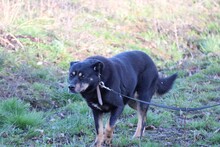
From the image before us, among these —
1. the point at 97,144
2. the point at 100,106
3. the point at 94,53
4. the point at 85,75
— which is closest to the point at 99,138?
the point at 97,144

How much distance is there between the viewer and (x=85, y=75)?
4.97 m

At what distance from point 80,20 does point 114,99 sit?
664cm

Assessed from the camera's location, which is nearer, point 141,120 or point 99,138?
point 99,138

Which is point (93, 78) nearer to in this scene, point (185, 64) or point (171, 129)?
point (171, 129)

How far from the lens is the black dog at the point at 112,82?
5.01m

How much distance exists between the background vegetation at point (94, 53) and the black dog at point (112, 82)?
0.35 metres

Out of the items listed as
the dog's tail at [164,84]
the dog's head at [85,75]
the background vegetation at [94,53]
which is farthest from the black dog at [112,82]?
the background vegetation at [94,53]

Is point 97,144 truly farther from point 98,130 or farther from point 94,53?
point 94,53

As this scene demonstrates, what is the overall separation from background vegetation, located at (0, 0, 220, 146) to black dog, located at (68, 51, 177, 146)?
35 cm

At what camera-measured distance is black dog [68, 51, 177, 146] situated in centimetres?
501

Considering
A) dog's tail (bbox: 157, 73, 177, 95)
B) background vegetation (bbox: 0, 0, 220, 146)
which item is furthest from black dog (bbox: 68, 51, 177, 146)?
background vegetation (bbox: 0, 0, 220, 146)

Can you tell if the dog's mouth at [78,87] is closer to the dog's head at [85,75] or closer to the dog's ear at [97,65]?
the dog's head at [85,75]

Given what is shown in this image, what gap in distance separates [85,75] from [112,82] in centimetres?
47

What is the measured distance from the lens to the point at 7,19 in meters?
9.50
